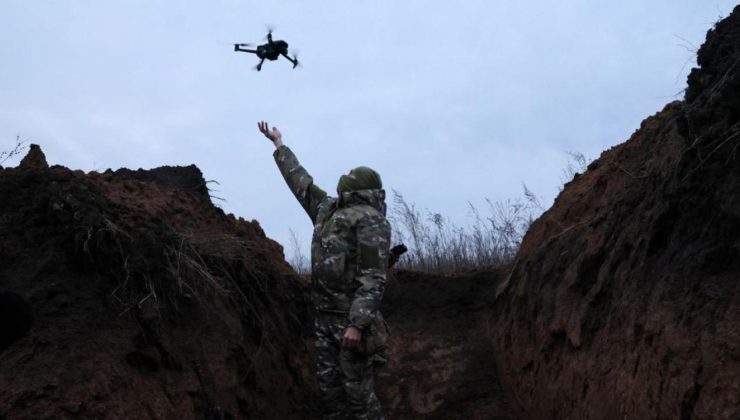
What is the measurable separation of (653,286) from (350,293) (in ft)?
6.88

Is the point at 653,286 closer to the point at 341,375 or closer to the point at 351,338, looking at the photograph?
the point at 351,338

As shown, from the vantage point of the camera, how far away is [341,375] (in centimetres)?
593

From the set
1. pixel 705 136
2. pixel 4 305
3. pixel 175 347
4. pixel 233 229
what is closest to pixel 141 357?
pixel 175 347

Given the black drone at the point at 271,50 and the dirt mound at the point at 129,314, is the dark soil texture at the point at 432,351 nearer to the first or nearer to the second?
the dirt mound at the point at 129,314

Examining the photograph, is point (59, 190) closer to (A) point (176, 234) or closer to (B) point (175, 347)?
(A) point (176, 234)

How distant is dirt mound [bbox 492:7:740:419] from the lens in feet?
14.0

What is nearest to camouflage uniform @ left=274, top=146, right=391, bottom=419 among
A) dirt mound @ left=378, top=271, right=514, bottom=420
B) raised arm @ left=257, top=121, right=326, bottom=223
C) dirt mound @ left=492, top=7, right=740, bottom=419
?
raised arm @ left=257, top=121, right=326, bottom=223

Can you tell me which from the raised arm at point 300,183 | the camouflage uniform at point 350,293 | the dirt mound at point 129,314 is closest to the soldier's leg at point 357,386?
the camouflage uniform at point 350,293

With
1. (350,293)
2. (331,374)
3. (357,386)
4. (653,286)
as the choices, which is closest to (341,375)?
(331,374)

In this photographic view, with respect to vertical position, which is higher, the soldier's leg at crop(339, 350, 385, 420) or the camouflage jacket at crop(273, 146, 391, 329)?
the camouflage jacket at crop(273, 146, 391, 329)

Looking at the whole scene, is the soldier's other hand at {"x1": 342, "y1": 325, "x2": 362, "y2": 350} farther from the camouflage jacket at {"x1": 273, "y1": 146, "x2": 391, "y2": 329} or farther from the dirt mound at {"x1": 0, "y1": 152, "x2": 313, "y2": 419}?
the dirt mound at {"x1": 0, "y1": 152, "x2": 313, "y2": 419}

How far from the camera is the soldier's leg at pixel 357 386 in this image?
5.79m

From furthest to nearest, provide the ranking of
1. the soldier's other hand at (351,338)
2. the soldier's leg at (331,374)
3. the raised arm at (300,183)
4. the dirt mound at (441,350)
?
1. the dirt mound at (441,350)
2. the raised arm at (300,183)
3. the soldier's leg at (331,374)
4. the soldier's other hand at (351,338)

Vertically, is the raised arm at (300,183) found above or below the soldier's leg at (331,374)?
above
